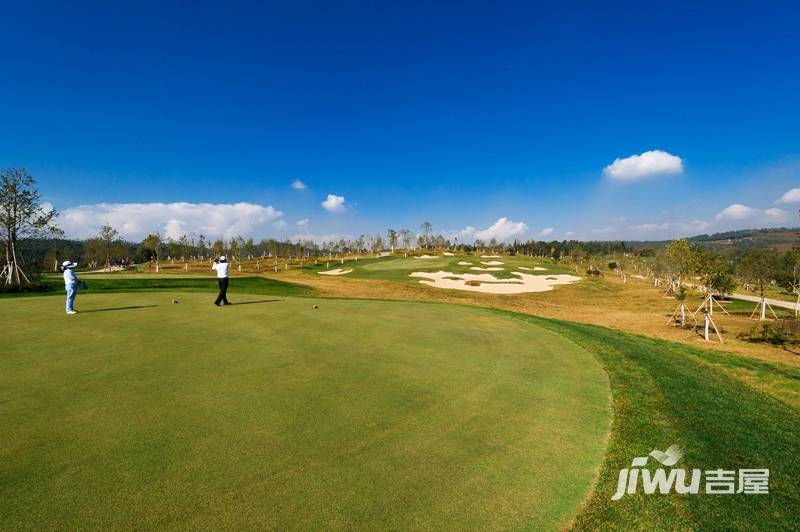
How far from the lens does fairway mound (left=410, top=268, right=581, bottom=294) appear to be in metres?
43.5

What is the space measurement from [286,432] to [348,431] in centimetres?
87

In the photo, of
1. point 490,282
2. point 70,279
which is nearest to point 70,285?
point 70,279

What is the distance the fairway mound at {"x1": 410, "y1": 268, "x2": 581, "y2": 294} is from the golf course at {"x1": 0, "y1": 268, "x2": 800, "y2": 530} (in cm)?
3324

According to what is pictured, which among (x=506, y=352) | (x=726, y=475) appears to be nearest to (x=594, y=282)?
(x=506, y=352)

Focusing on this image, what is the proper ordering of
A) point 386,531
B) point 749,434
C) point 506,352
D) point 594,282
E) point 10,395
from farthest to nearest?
point 594,282, point 506,352, point 749,434, point 10,395, point 386,531

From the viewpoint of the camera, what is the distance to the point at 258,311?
13.8 m

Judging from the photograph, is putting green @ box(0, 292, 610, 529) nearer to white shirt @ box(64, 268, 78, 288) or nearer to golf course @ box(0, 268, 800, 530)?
golf course @ box(0, 268, 800, 530)

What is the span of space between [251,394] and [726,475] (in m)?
7.34

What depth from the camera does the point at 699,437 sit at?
5.83 metres

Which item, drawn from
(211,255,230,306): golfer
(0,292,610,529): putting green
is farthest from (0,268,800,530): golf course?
(211,255,230,306): golfer

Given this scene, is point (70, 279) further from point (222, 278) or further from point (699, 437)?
point (699, 437)

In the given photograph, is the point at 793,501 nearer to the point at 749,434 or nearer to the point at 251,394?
the point at 749,434

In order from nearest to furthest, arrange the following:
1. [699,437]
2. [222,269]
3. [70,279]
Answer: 1. [699,437]
2. [70,279]
3. [222,269]

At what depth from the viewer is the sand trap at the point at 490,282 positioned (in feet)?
143
